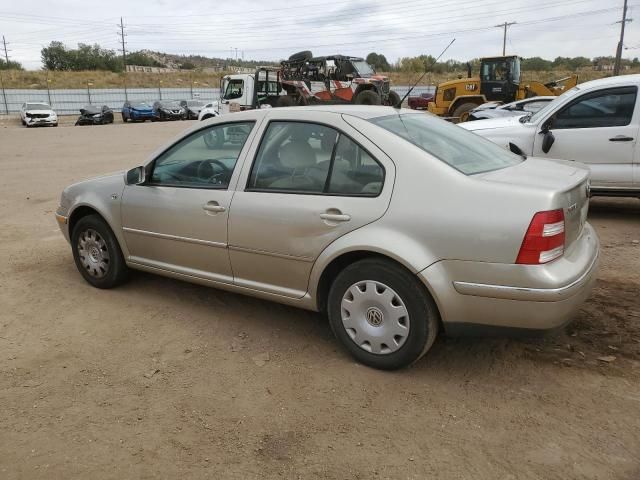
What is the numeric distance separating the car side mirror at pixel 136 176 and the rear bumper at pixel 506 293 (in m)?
2.45

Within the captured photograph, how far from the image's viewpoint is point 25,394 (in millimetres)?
3191

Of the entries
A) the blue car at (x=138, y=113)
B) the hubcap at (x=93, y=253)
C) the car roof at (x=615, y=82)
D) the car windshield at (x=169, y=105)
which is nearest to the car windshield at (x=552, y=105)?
the car roof at (x=615, y=82)

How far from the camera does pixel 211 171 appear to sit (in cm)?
399

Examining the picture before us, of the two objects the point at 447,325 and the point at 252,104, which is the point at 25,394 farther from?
the point at 252,104

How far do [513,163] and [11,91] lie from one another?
46548 mm

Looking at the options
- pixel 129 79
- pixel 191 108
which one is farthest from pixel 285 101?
pixel 129 79

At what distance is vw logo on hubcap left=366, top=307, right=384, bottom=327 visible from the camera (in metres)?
3.17

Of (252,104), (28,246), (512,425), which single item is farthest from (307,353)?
(252,104)

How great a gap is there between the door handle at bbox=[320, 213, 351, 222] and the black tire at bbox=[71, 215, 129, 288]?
217 cm

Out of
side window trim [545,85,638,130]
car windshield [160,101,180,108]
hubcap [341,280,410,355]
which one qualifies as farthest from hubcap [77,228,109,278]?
car windshield [160,101,180,108]

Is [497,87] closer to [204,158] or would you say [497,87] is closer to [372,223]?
[204,158]

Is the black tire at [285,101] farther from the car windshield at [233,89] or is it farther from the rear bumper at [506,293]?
the rear bumper at [506,293]

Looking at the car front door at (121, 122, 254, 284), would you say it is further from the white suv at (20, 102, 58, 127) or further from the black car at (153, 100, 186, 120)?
the black car at (153, 100, 186, 120)

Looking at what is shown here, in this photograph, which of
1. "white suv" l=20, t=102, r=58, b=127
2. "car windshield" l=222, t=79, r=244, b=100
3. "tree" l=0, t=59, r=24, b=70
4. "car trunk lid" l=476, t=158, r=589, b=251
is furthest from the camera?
"tree" l=0, t=59, r=24, b=70
